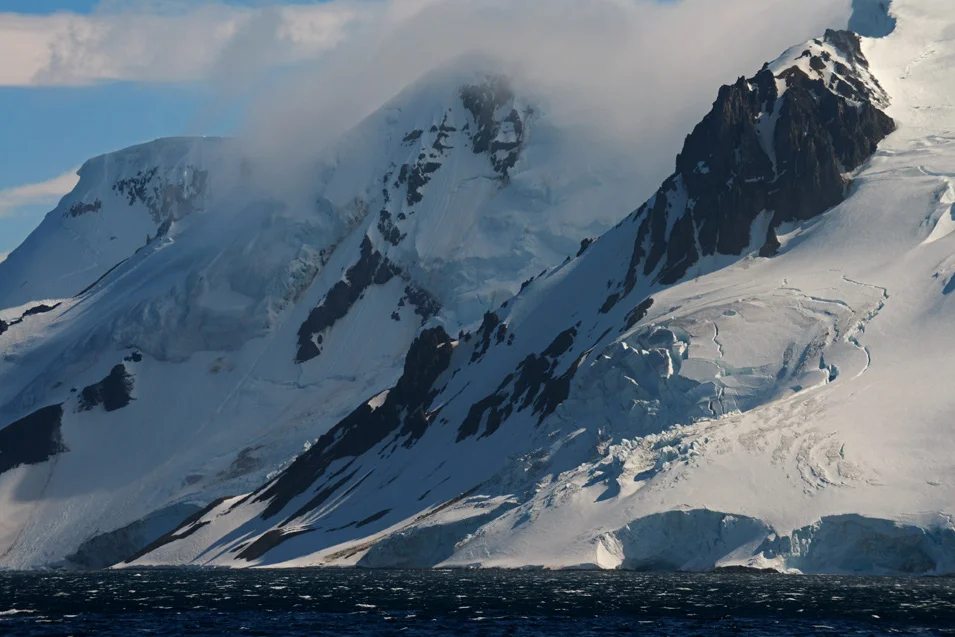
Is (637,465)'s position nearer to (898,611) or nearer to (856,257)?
(856,257)

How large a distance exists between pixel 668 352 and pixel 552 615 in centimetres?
8411

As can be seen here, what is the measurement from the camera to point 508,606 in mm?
105062

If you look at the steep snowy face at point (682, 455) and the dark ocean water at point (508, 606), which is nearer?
the dark ocean water at point (508, 606)

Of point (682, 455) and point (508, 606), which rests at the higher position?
point (682, 455)

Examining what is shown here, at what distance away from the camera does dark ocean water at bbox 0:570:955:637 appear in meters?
90.3

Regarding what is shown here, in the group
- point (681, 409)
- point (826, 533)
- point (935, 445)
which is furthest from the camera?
point (681, 409)

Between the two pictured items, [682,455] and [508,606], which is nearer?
[508,606]

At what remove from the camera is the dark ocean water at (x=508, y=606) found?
90312mm

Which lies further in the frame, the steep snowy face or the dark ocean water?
the steep snowy face

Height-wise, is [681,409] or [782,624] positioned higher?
[681,409]

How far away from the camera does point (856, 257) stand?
633 ft

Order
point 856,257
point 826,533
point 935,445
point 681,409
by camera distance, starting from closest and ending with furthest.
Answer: point 826,533
point 935,445
point 681,409
point 856,257

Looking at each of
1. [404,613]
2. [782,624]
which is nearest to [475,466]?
[404,613]

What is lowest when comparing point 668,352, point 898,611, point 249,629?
point 898,611
